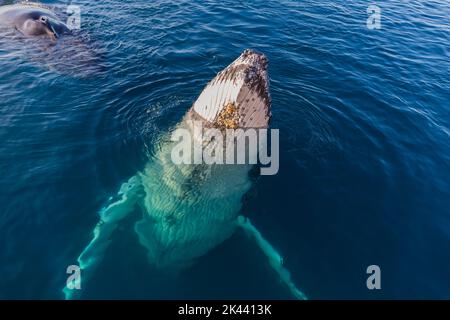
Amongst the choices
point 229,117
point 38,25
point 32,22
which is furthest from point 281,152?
point 32,22

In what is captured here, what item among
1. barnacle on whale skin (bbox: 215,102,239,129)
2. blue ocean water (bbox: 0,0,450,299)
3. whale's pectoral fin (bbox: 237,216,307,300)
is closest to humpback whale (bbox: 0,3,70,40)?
blue ocean water (bbox: 0,0,450,299)

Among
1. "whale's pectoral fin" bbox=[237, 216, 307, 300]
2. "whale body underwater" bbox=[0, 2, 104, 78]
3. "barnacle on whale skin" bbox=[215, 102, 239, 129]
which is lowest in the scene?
"whale's pectoral fin" bbox=[237, 216, 307, 300]

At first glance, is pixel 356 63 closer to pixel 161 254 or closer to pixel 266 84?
pixel 266 84

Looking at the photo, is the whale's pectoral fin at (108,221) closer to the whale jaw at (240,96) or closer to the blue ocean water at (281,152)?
the blue ocean water at (281,152)

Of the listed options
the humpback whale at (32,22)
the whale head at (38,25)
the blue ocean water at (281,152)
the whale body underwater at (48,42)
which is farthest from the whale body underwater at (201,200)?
the humpback whale at (32,22)

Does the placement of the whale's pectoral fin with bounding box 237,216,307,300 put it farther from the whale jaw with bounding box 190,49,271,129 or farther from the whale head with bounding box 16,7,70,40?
the whale head with bounding box 16,7,70,40

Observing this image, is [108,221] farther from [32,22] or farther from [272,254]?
[32,22]
